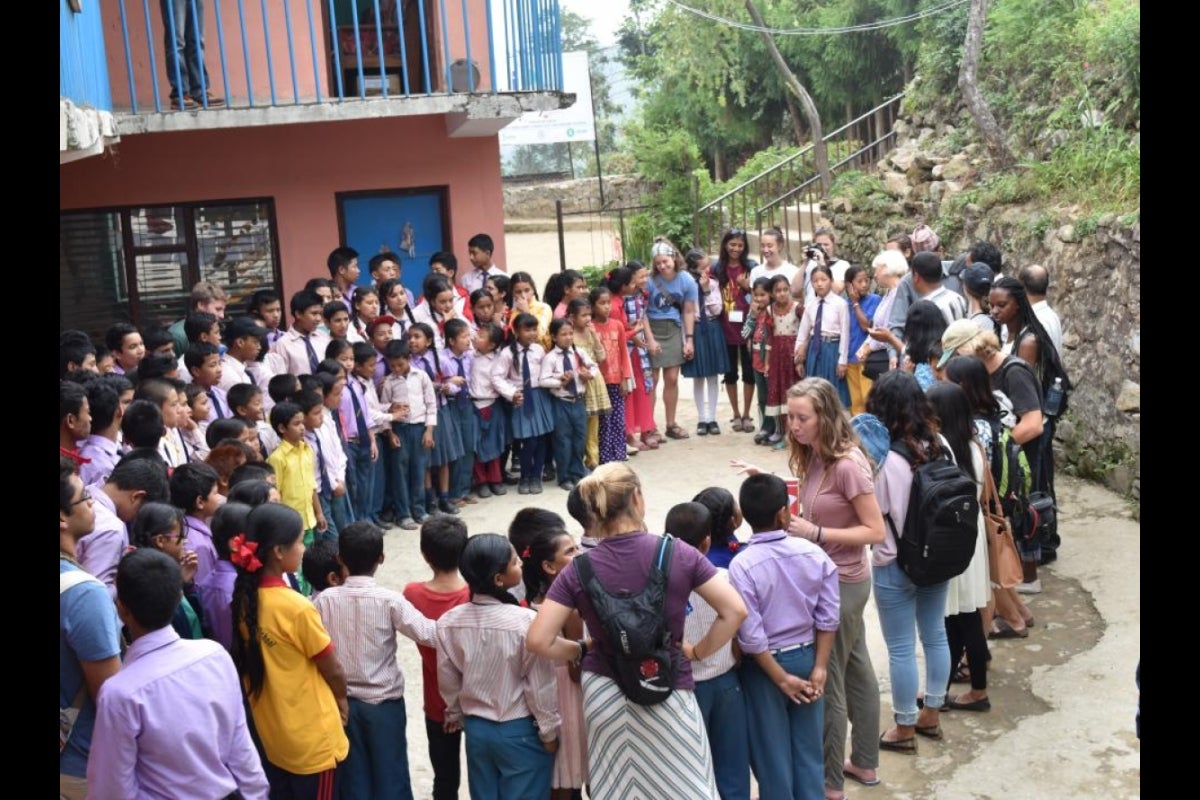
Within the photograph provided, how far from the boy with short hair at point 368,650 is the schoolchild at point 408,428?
3871 millimetres

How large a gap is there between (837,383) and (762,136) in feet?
53.7

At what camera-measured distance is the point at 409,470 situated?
28.9 ft

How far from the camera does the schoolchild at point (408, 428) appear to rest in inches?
334

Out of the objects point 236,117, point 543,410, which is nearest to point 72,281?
point 236,117

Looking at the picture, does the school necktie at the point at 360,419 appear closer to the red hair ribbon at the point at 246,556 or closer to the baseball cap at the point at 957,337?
the baseball cap at the point at 957,337

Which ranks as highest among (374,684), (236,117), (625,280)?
(236,117)

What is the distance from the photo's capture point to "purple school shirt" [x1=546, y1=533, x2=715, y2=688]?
12.9ft

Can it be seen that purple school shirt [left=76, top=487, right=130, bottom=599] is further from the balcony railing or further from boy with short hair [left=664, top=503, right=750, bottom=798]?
the balcony railing

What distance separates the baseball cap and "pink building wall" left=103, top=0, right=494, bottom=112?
585 centimetres

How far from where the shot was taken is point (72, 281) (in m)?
11.0

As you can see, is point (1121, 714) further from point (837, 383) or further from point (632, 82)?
point (632, 82)

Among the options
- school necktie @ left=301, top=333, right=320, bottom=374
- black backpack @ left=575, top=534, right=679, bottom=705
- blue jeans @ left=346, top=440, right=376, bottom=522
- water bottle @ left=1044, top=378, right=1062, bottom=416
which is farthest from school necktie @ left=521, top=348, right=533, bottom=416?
black backpack @ left=575, top=534, right=679, bottom=705

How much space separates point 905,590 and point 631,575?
1823 millimetres

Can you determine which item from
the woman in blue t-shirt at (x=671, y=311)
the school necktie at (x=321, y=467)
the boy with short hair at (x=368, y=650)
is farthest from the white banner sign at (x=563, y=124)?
the boy with short hair at (x=368, y=650)
